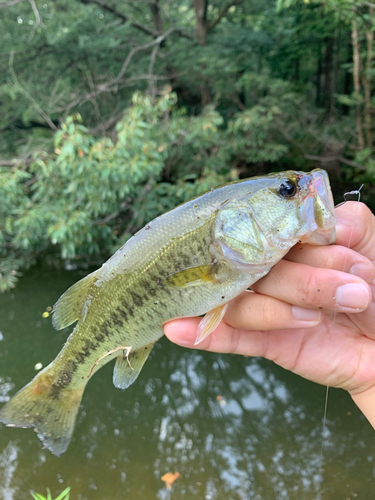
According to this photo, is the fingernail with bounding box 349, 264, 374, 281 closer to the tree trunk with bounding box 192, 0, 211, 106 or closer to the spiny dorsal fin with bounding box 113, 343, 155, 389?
the spiny dorsal fin with bounding box 113, 343, 155, 389

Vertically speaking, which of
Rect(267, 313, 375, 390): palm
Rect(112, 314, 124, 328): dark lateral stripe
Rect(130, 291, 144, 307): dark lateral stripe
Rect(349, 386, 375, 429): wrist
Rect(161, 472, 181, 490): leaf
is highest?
Rect(130, 291, 144, 307): dark lateral stripe

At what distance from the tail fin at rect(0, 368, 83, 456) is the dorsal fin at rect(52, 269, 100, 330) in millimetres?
372

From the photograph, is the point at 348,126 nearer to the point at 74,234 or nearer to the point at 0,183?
the point at 74,234

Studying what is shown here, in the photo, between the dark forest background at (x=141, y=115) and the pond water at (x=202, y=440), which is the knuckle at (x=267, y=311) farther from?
the dark forest background at (x=141, y=115)

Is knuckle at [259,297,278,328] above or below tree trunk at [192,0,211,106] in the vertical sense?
below

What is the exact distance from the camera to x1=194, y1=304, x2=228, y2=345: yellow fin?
152 centimetres

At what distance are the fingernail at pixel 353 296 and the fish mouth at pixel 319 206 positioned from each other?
0.26 m

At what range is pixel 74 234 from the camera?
4.41m

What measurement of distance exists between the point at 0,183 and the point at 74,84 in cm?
503

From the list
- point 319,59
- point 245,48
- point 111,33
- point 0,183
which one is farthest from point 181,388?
point 319,59

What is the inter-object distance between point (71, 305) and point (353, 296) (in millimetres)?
1516

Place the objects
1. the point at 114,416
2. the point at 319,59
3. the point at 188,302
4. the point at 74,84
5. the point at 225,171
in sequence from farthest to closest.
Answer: the point at 319,59
the point at 74,84
the point at 225,171
the point at 114,416
the point at 188,302

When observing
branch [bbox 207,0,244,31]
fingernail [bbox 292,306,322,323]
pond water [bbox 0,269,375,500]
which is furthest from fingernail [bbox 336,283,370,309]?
branch [bbox 207,0,244,31]

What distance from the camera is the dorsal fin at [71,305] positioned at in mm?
1782
